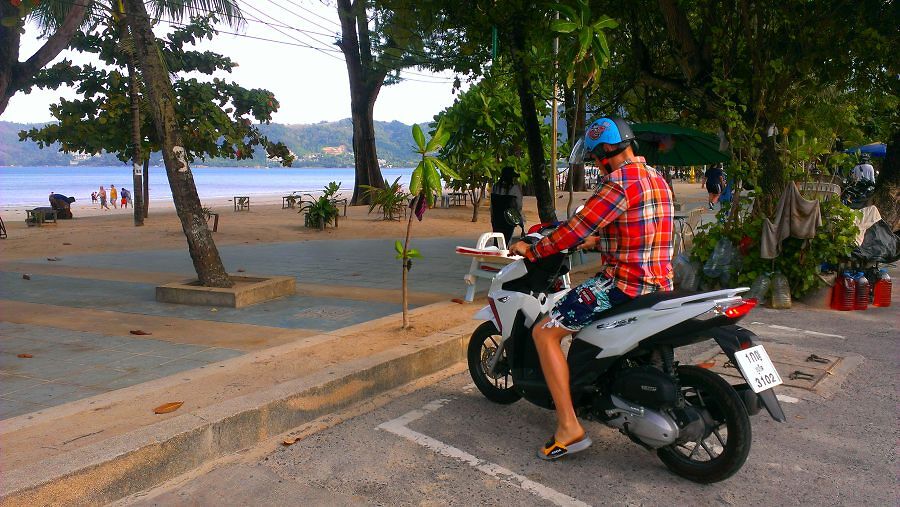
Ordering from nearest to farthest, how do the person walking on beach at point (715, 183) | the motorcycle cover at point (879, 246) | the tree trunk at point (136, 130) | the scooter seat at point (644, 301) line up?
1. the scooter seat at point (644, 301)
2. the motorcycle cover at point (879, 246)
3. the tree trunk at point (136, 130)
4. the person walking on beach at point (715, 183)

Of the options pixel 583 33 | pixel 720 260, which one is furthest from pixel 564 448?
pixel 720 260

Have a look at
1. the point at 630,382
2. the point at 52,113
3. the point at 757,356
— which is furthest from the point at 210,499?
the point at 52,113

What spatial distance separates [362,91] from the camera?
30750 millimetres

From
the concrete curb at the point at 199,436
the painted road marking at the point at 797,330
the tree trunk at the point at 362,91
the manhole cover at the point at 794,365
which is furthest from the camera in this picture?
the tree trunk at the point at 362,91

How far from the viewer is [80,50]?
74.9 feet

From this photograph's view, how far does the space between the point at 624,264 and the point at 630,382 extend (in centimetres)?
59

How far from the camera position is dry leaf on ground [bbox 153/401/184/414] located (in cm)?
421

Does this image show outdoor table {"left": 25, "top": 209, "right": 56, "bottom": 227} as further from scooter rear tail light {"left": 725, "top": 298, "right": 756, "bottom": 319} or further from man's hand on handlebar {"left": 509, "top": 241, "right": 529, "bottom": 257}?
scooter rear tail light {"left": 725, "top": 298, "right": 756, "bottom": 319}

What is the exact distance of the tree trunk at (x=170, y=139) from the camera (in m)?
8.11

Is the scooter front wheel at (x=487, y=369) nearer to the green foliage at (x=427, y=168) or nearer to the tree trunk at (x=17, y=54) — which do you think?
the green foliage at (x=427, y=168)

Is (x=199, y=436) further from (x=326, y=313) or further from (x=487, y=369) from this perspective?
(x=326, y=313)

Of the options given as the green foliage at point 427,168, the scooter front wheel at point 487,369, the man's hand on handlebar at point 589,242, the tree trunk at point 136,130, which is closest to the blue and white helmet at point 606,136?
the man's hand on handlebar at point 589,242

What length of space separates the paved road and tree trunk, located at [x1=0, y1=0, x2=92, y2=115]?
2011 cm

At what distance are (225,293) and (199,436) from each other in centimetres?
402
